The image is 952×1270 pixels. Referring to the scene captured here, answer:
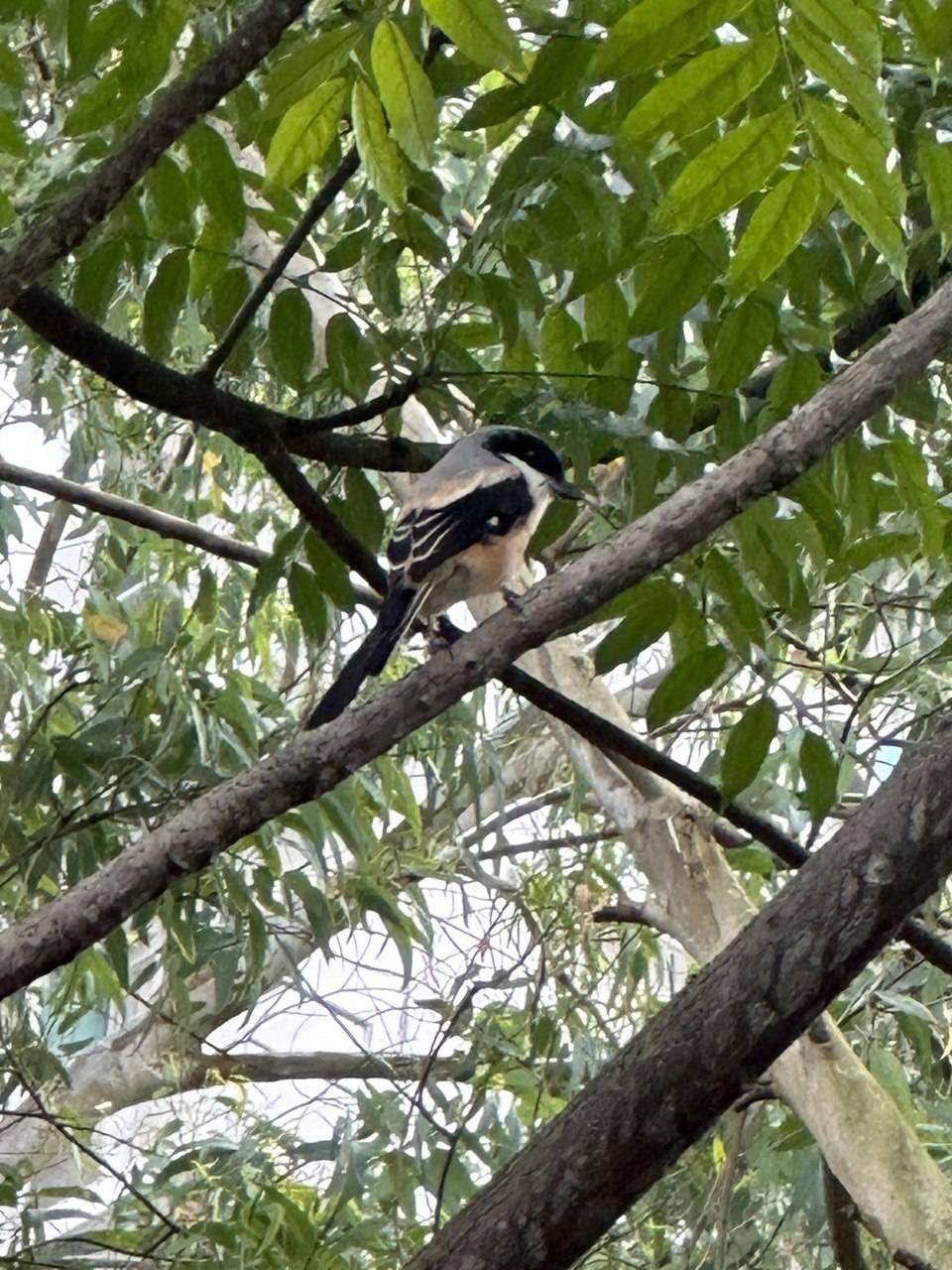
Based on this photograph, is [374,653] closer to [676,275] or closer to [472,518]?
[472,518]

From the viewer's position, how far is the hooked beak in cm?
231

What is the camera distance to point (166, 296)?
194 cm

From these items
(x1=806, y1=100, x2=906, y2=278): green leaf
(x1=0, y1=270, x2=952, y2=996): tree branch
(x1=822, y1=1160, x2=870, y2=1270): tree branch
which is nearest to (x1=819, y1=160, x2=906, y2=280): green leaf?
(x1=806, y1=100, x2=906, y2=278): green leaf

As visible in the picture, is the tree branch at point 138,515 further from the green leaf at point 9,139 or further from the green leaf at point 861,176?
the green leaf at point 861,176

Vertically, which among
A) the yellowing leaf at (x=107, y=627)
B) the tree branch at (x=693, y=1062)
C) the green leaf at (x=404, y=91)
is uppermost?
the yellowing leaf at (x=107, y=627)

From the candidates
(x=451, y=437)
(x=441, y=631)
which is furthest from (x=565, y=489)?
(x=451, y=437)

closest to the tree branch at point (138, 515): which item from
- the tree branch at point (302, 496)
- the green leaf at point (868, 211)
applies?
the tree branch at point (302, 496)

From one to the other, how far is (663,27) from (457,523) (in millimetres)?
1202

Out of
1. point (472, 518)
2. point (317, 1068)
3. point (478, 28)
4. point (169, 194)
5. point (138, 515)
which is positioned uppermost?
point (317, 1068)

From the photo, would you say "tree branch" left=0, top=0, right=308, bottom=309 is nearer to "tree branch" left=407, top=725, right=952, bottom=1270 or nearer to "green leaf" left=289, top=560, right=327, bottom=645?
"green leaf" left=289, top=560, right=327, bottom=645

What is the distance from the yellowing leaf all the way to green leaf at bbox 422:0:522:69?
6.74 feet

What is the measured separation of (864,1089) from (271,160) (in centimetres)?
161

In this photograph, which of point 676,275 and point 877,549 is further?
point 877,549

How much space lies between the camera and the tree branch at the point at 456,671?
1441 mm
